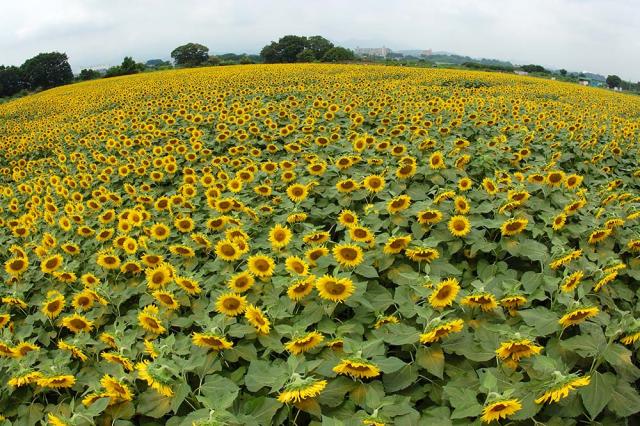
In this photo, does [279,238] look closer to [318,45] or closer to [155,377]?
[155,377]

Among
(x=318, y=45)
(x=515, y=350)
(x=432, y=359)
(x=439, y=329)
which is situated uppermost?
(x=318, y=45)

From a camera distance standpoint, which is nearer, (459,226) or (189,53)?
(459,226)

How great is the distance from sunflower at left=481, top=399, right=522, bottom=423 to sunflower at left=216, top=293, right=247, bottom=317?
173cm

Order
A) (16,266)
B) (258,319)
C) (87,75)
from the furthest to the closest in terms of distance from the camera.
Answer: (87,75) → (16,266) → (258,319)

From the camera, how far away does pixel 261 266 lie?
3.37 metres

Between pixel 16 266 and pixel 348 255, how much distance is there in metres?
3.88

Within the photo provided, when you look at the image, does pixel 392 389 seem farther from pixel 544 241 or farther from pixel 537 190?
pixel 537 190

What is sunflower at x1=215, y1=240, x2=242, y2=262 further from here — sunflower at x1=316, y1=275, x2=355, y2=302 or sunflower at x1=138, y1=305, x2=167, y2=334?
sunflower at x1=316, y1=275, x2=355, y2=302

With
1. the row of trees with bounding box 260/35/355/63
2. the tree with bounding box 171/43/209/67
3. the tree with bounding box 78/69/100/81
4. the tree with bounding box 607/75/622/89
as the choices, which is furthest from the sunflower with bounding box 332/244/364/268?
the tree with bounding box 607/75/622/89

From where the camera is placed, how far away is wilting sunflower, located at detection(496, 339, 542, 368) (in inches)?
83.8

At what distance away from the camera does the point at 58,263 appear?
171 inches

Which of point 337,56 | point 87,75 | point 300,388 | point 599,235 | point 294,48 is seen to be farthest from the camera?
point 294,48

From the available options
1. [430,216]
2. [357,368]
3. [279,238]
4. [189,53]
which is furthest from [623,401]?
[189,53]

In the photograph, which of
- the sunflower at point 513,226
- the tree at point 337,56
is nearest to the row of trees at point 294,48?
the tree at point 337,56
